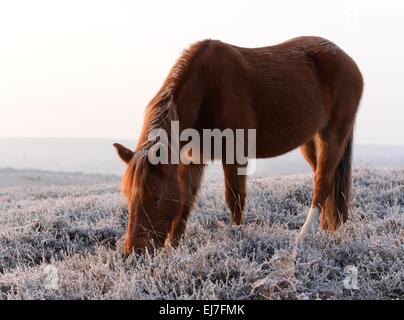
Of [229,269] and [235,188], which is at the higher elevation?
[235,188]

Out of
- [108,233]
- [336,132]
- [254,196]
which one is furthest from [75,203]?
[336,132]

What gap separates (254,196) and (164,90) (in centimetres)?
385

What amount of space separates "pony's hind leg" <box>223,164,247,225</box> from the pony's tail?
148cm

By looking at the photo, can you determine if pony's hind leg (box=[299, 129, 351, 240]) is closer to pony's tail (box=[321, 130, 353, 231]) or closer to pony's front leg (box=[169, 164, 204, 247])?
pony's tail (box=[321, 130, 353, 231])

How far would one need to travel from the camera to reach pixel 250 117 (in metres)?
5.21

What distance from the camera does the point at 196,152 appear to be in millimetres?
5090

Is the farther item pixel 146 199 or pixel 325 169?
pixel 325 169

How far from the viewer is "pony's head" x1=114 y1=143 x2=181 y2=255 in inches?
163

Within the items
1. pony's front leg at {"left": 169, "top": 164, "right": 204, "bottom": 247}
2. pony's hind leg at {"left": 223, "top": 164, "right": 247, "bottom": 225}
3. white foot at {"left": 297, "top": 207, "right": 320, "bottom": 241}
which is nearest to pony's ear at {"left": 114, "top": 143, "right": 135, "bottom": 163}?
pony's front leg at {"left": 169, "top": 164, "right": 204, "bottom": 247}

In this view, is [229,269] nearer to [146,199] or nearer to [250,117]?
[146,199]

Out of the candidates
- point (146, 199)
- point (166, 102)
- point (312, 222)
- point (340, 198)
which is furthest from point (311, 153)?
point (146, 199)

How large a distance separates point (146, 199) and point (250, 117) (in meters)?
1.73

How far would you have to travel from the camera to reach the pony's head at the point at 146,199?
4141 millimetres
